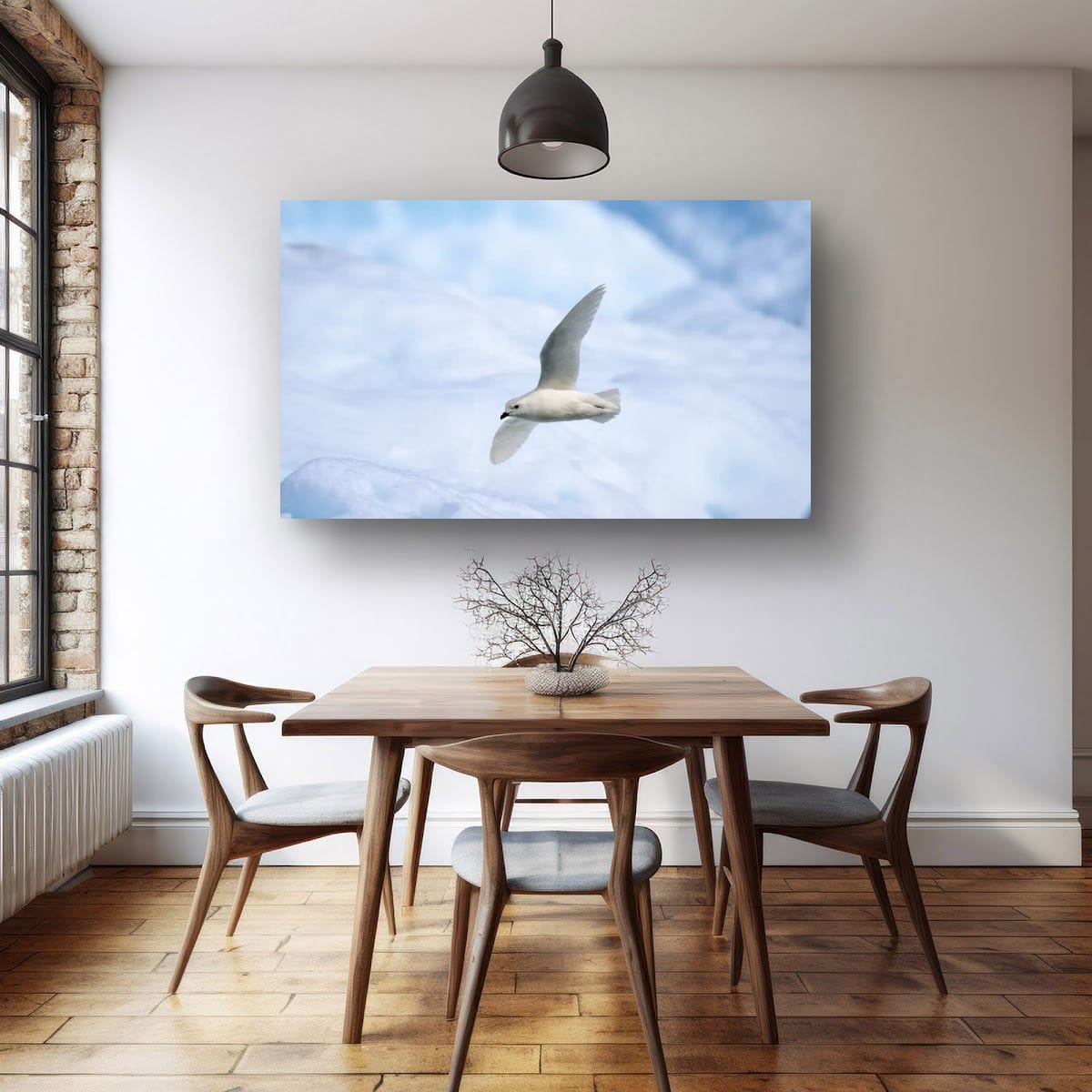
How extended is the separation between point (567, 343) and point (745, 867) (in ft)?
6.65

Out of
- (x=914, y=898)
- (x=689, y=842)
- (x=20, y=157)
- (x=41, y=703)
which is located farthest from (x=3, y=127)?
(x=914, y=898)

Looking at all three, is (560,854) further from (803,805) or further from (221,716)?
(221,716)

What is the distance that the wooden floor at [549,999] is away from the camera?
2158 mm

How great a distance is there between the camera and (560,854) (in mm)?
2244

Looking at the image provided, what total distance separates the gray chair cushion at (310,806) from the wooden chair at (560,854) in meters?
0.47

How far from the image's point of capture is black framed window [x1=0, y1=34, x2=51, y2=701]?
11.0 ft

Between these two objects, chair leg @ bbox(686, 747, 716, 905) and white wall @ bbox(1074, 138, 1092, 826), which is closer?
chair leg @ bbox(686, 747, 716, 905)

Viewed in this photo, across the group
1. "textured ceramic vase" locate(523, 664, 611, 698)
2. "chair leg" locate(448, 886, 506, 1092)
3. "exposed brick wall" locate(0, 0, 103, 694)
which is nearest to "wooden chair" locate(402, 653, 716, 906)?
"textured ceramic vase" locate(523, 664, 611, 698)

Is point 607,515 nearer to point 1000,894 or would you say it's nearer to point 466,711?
point 466,711

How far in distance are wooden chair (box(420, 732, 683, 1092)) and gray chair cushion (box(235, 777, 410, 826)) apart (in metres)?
0.47

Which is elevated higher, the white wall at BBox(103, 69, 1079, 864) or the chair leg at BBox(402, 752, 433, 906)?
the white wall at BBox(103, 69, 1079, 864)

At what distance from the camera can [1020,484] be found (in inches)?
146

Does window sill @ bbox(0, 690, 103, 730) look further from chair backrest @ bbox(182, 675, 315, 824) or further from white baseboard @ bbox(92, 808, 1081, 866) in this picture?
chair backrest @ bbox(182, 675, 315, 824)

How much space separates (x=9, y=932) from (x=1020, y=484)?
12.8 ft
